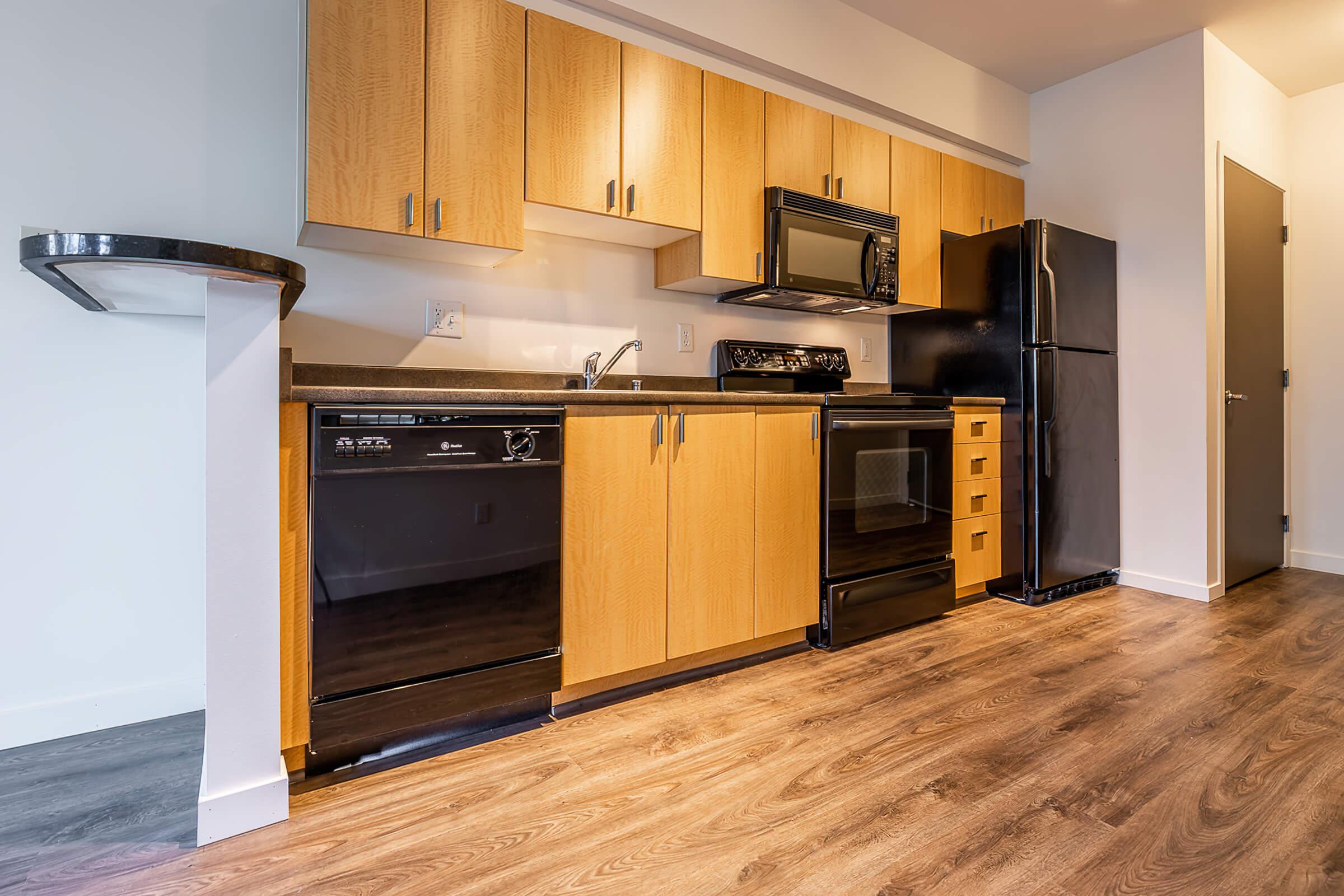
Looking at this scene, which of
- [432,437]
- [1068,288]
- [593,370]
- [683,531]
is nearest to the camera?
[432,437]

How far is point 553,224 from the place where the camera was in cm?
236

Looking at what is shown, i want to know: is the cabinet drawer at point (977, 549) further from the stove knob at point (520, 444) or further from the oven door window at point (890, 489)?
the stove knob at point (520, 444)

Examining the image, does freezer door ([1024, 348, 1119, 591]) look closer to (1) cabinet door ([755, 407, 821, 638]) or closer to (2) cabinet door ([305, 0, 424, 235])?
(1) cabinet door ([755, 407, 821, 638])

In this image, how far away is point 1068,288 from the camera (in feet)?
10.3

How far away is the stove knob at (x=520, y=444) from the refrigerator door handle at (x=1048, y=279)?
2.46 meters

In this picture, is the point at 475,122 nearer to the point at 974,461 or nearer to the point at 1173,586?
the point at 974,461

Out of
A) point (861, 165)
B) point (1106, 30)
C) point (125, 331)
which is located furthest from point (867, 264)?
point (125, 331)

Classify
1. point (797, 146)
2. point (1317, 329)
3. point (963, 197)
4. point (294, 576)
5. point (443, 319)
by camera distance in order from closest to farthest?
point (294, 576)
point (443, 319)
point (797, 146)
point (963, 197)
point (1317, 329)

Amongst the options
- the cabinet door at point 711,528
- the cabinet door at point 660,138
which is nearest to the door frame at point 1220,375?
the cabinet door at point 711,528

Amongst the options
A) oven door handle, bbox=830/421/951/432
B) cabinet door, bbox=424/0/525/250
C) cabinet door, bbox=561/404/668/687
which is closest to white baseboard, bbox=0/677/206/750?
cabinet door, bbox=561/404/668/687

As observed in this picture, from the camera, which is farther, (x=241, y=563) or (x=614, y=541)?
(x=614, y=541)

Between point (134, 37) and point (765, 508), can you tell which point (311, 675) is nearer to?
point (765, 508)

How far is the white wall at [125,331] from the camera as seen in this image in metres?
1.73

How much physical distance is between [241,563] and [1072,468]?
3367 millimetres
